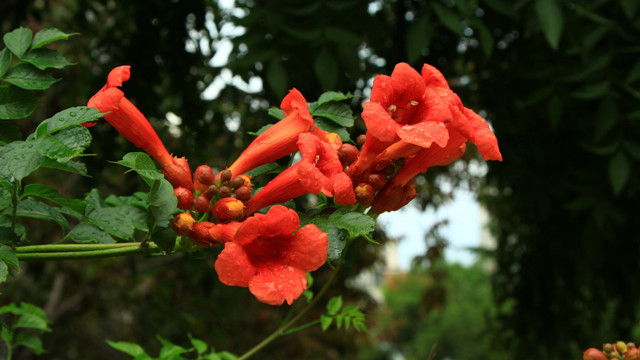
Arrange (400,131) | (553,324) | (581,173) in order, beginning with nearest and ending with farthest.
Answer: (400,131)
(581,173)
(553,324)

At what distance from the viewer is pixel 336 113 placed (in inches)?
59.4

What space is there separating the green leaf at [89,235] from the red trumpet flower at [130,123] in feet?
0.99

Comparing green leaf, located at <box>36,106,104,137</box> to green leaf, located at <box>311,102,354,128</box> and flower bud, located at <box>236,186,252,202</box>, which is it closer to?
flower bud, located at <box>236,186,252,202</box>

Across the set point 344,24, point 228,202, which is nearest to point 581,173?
point 344,24

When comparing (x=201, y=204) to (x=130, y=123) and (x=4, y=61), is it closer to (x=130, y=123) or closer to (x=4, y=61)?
(x=130, y=123)

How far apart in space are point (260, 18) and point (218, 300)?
9.24 feet

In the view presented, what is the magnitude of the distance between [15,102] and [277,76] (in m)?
1.80

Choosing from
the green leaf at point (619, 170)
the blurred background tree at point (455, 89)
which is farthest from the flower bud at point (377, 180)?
the green leaf at point (619, 170)

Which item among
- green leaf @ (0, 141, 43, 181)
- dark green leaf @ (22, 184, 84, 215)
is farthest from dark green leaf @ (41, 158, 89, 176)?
dark green leaf @ (22, 184, 84, 215)

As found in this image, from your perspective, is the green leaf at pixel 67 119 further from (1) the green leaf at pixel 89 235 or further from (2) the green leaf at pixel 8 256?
(1) the green leaf at pixel 89 235

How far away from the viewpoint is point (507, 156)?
461cm

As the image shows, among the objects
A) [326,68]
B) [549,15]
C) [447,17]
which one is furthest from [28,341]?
[549,15]

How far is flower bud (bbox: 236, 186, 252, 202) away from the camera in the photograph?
4.12 feet

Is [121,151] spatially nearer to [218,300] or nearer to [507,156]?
[218,300]
